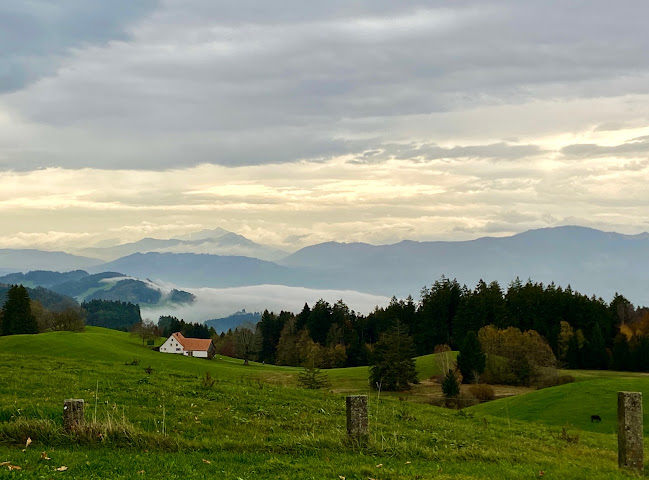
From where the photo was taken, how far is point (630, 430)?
15.3m

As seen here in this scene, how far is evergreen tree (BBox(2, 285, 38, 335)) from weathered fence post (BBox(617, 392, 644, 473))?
12831cm

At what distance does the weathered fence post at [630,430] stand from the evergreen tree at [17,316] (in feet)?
421

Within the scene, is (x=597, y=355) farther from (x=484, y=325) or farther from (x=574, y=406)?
(x=574, y=406)

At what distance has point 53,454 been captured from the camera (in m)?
13.4

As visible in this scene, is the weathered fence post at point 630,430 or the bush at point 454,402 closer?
the weathered fence post at point 630,430

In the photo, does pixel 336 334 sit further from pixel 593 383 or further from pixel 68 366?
pixel 68 366

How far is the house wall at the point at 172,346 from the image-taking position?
496ft

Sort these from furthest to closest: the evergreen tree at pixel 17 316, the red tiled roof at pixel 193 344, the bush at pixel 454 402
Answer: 1. the red tiled roof at pixel 193 344
2. the evergreen tree at pixel 17 316
3. the bush at pixel 454 402

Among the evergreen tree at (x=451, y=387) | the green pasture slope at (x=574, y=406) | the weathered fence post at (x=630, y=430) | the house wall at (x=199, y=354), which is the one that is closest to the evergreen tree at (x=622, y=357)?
the evergreen tree at (x=451, y=387)

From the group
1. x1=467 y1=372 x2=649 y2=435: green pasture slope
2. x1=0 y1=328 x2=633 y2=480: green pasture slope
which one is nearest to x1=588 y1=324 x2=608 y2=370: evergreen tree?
x1=467 y1=372 x2=649 y2=435: green pasture slope

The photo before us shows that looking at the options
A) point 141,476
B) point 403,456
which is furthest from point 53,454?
point 403,456

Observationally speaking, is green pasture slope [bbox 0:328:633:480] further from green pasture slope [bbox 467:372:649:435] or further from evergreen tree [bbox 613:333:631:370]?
evergreen tree [bbox 613:333:631:370]

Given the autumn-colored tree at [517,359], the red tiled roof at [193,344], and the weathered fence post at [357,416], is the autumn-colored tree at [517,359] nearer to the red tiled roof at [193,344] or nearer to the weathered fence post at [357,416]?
the red tiled roof at [193,344]

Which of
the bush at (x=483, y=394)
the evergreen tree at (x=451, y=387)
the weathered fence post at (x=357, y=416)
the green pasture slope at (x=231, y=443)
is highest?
the weathered fence post at (x=357, y=416)
